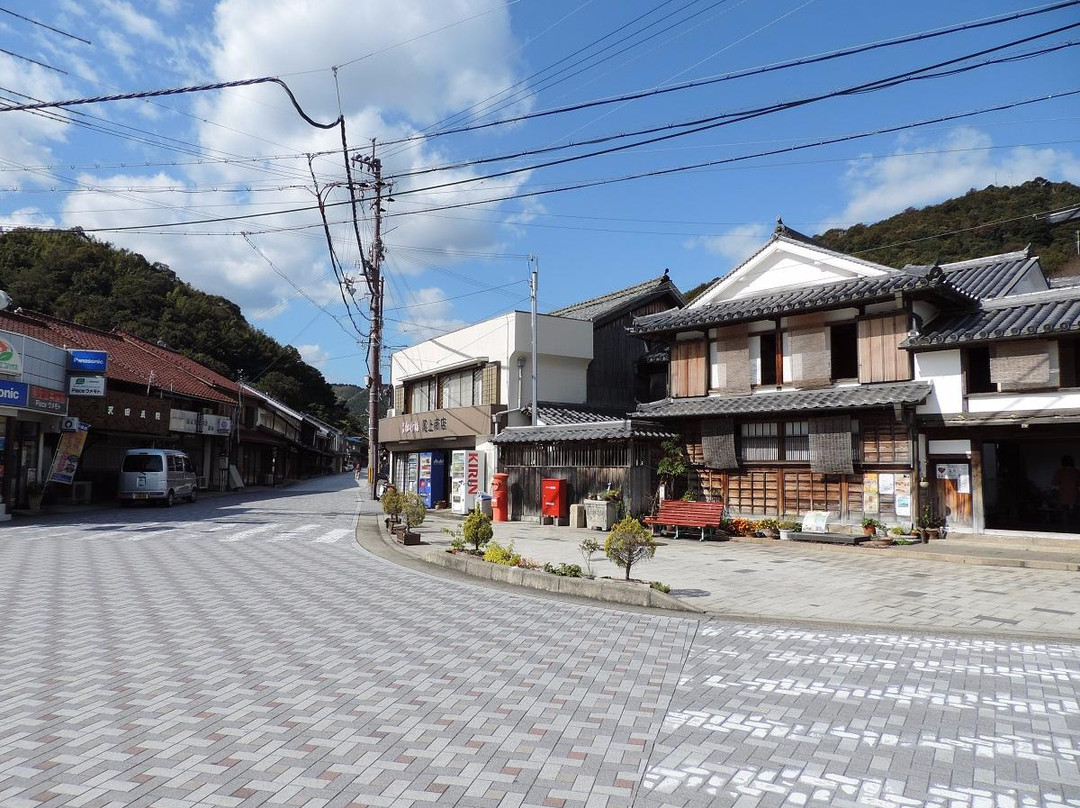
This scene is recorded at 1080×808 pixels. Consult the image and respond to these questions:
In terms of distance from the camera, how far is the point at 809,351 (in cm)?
1836

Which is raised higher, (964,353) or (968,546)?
(964,353)

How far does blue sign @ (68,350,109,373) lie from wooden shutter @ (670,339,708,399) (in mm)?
20360

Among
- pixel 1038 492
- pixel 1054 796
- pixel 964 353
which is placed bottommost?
pixel 1054 796

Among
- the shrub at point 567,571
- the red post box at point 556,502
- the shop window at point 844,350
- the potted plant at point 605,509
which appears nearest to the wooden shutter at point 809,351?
the shop window at point 844,350

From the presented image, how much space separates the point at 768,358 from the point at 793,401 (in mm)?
2215

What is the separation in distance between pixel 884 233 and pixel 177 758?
46205mm

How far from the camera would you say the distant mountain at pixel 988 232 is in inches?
1309

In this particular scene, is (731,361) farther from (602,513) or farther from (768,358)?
(602,513)

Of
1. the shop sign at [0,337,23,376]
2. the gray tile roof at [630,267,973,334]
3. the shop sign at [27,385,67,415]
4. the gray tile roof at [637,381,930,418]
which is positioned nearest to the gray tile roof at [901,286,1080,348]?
the gray tile roof at [630,267,973,334]

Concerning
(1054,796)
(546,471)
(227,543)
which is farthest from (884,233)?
(1054,796)

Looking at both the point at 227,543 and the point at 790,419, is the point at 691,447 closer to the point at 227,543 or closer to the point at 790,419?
the point at 790,419

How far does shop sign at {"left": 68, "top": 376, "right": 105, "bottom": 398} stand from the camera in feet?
83.6

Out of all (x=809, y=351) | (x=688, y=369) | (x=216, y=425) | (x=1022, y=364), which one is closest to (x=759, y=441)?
(x=809, y=351)

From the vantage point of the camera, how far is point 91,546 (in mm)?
15430
